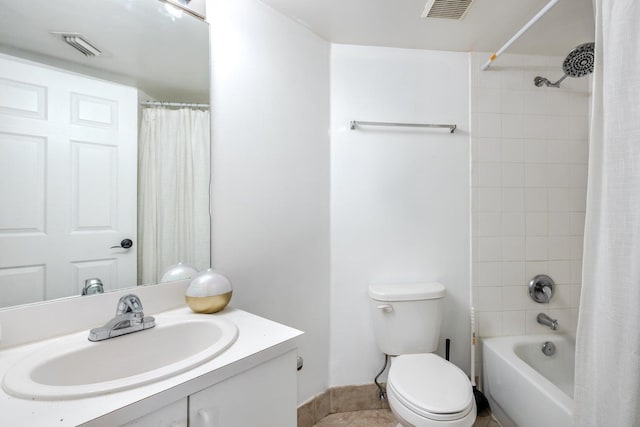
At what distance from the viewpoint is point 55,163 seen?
0.84 meters

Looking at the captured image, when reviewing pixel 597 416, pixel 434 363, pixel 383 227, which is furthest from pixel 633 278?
pixel 383 227

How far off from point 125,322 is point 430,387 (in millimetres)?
1199

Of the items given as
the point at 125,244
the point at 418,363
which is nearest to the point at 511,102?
the point at 418,363

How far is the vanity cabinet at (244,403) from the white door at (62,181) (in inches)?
21.9

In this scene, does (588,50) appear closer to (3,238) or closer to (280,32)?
(280,32)

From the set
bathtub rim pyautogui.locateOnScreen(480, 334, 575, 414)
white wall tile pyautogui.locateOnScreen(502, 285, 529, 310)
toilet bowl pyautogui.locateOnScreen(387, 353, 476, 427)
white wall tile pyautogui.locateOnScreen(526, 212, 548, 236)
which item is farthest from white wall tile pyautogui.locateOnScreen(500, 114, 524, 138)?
toilet bowl pyautogui.locateOnScreen(387, 353, 476, 427)

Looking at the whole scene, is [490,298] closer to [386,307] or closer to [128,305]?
[386,307]

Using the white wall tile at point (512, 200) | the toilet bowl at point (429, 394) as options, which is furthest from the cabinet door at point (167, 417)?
the white wall tile at point (512, 200)

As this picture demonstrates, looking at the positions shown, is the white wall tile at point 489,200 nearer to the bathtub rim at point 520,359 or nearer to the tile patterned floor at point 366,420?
the bathtub rim at point 520,359

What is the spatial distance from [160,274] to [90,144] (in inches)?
19.9

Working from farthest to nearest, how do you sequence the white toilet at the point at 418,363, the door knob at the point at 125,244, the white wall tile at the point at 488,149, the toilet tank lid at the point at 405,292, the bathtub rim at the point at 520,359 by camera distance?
the white wall tile at the point at 488,149
the toilet tank lid at the point at 405,292
the bathtub rim at the point at 520,359
the white toilet at the point at 418,363
the door knob at the point at 125,244

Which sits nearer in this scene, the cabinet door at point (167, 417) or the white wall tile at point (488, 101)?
the cabinet door at point (167, 417)

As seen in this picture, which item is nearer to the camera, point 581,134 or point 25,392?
point 25,392

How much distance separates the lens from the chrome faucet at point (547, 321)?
1689mm
